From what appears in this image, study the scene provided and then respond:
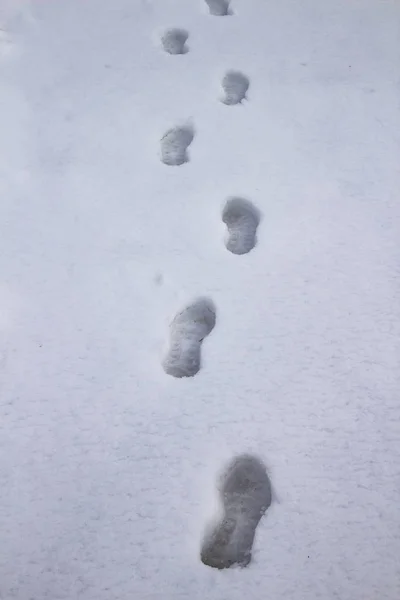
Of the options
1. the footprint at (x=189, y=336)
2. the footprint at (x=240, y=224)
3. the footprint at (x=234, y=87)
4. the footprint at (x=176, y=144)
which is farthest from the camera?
the footprint at (x=234, y=87)

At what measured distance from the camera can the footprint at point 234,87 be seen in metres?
1.21

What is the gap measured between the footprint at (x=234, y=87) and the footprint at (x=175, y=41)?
0.14 meters

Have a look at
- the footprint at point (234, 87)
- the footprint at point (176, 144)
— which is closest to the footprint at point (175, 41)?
the footprint at point (234, 87)

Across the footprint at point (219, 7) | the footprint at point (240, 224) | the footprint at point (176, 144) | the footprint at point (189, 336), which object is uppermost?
the footprint at point (219, 7)

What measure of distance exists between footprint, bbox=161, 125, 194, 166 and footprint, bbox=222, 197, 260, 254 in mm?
153

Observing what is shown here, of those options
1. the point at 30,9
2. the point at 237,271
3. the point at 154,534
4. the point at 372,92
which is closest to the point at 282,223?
the point at 237,271

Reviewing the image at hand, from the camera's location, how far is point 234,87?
1.24m

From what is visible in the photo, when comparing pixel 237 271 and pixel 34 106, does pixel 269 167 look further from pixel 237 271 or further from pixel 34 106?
pixel 34 106

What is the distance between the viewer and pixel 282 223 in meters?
0.99

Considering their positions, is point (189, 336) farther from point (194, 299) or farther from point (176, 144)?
point (176, 144)

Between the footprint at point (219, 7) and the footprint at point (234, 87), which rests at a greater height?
the footprint at point (219, 7)

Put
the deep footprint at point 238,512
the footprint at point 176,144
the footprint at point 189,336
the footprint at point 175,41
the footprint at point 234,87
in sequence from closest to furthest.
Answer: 1. the deep footprint at point 238,512
2. the footprint at point 189,336
3. the footprint at point 176,144
4. the footprint at point 234,87
5. the footprint at point 175,41

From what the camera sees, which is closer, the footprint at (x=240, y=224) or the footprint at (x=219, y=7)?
the footprint at (x=240, y=224)

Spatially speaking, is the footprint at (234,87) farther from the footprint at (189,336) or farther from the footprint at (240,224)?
the footprint at (189,336)
